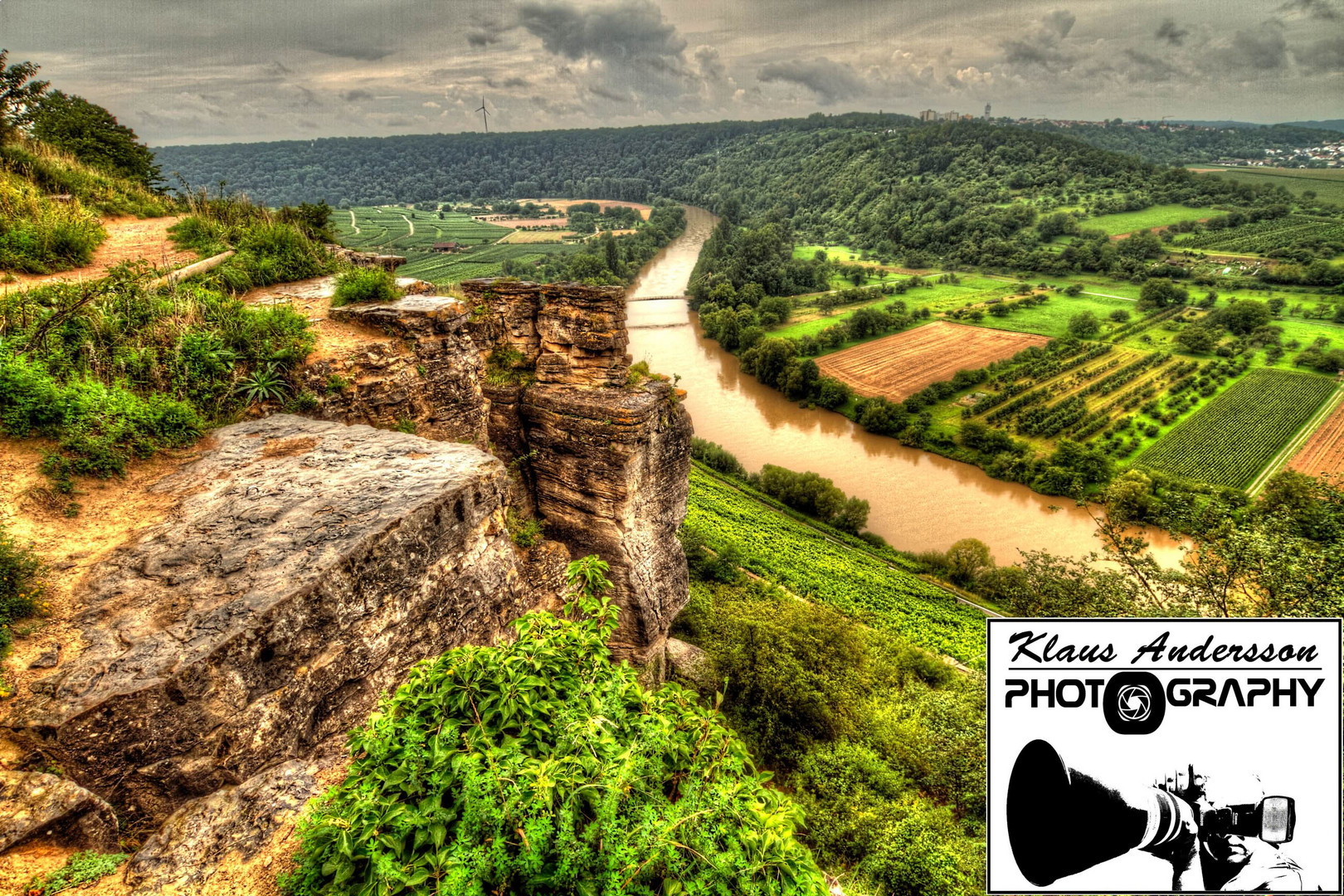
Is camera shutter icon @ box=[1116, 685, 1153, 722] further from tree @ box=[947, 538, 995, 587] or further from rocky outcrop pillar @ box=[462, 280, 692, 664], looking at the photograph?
tree @ box=[947, 538, 995, 587]

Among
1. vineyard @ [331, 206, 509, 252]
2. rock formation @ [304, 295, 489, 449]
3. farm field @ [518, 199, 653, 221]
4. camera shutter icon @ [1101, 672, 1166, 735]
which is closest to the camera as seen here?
camera shutter icon @ [1101, 672, 1166, 735]

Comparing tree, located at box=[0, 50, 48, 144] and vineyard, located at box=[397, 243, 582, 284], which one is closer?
tree, located at box=[0, 50, 48, 144]

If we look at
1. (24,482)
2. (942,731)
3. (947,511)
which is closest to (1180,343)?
(947,511)

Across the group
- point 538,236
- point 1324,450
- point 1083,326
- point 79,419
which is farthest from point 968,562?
point 538,236

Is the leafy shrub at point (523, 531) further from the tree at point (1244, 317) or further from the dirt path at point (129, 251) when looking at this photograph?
the tree at point (1244, 317)

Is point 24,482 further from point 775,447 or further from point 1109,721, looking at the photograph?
point 775,447

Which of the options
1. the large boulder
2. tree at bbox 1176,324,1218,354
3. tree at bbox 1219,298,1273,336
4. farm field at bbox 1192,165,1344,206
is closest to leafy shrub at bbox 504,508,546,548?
the large boulder
